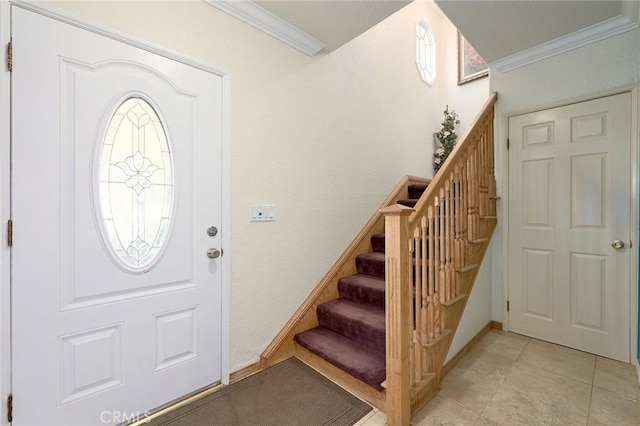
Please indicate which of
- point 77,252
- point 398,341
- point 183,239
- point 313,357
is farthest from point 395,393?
point 77,252

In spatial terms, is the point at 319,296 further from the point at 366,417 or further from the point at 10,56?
the point at 10,56

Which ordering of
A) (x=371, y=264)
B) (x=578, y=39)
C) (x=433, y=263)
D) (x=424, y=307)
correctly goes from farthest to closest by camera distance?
(x=371, y=264) < (x=578, y=39) < (x=433, y=263) < (x=424, y=307)

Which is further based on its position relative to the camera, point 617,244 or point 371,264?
point 371,264

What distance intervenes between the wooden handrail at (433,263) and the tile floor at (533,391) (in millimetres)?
141

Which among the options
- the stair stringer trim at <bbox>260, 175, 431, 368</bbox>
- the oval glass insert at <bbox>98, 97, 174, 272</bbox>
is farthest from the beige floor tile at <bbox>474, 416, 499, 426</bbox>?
the oval glass insert at <bbox>98, 97, 174, 272</bbox>

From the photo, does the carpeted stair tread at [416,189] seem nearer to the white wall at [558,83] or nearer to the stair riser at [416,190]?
the stair riser at [416,190]

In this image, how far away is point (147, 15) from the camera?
1579 mm

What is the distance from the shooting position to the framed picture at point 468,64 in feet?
12.7

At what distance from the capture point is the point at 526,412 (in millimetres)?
1606

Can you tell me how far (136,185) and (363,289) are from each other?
1769mm

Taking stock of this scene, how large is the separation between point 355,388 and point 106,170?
1.92 m

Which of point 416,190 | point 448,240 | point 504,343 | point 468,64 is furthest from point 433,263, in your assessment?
point 468,64

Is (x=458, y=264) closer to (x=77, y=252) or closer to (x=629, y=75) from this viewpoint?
(x=629, y=75)

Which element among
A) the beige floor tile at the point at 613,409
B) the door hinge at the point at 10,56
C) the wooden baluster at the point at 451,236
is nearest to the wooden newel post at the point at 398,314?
the wooden baluster at the point at 451,236
